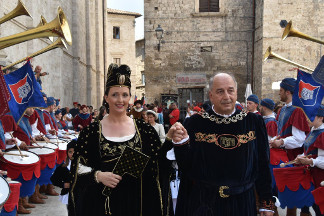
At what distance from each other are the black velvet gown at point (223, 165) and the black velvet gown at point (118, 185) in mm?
237

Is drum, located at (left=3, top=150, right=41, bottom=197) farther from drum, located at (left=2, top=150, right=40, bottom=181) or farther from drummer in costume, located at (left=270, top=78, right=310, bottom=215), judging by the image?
drummer in costume, located at (left=270, top=78, right=310, bottom=215)

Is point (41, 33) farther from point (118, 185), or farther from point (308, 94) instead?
point (308, 94)

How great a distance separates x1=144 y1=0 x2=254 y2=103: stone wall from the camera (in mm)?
19469

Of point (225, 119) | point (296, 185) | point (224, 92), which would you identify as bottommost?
point (296, 185)

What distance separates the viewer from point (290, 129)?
16.6ft

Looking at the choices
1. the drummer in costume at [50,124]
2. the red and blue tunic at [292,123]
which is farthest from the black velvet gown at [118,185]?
the drummer in costume at [50,124]

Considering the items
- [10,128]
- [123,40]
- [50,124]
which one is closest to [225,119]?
[10,128]

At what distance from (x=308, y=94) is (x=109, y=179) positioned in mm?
3159

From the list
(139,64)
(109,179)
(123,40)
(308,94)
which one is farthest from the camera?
(139,64)

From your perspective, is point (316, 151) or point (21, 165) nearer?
point (316, 151)

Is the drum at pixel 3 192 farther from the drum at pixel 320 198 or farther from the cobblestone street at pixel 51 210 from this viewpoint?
the drum at pixel 320 198

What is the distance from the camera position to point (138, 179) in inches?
114

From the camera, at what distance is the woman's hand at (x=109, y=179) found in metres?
2.67

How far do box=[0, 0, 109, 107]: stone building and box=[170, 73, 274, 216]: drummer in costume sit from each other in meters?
7.99
